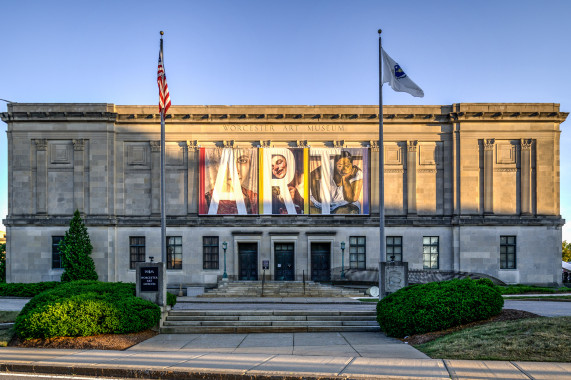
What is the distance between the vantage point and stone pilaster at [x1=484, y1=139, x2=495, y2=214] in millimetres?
39469

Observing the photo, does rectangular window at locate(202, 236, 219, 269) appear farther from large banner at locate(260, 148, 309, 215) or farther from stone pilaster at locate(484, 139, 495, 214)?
stone pilaster at locate(484, 139, 495, 214)

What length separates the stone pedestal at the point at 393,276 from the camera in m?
20.2

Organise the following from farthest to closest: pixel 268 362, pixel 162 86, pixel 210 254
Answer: pixel 210 254 → pixel 162 86 → pixel 268 362

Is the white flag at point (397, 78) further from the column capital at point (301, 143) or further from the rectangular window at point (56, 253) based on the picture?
the rectangular window at point (56, 253)

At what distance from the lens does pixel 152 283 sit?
766 inches

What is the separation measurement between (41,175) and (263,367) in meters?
34.0

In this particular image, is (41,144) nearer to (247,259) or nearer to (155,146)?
(155,146)

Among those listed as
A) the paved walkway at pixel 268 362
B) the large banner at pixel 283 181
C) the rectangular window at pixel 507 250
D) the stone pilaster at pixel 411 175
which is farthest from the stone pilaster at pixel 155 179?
the rectangular window at pixel 507 250

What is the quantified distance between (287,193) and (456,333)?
25549 mm

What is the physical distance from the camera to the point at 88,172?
1567 inches

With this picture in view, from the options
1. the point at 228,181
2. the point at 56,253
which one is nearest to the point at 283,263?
the point at 228,181

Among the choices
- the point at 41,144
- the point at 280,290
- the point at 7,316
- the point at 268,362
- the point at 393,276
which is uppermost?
the point at 41,144

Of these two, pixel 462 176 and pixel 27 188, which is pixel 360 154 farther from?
pixel 27 188

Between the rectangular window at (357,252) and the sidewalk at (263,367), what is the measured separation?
2683 cm
